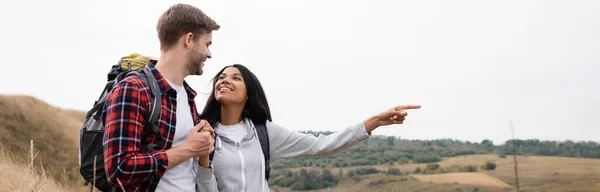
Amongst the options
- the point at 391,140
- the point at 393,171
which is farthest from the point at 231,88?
the point at 391,140

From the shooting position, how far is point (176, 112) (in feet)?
10.3

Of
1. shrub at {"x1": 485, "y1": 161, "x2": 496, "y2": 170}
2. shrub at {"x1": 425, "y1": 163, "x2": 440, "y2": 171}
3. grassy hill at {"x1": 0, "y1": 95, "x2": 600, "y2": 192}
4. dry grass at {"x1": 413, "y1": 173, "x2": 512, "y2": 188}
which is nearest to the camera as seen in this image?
grassy hill at {"x1": 0, "y1": 95, "x2": 600, "y2": 192}

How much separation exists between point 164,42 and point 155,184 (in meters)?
0.76

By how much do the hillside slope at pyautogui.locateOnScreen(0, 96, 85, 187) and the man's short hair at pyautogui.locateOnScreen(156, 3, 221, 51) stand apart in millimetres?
19737

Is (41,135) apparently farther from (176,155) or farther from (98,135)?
(176,155)

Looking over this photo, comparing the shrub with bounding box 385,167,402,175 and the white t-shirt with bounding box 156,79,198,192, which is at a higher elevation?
the white t-shirt with bounding box 156,79,198,192

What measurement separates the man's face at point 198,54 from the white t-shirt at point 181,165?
0.13 m

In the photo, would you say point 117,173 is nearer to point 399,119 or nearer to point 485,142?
point 399,119

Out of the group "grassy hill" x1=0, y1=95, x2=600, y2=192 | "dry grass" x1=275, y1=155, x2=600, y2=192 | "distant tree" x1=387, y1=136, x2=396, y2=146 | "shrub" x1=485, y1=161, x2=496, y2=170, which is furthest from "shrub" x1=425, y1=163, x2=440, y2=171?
"distant tree" x1=387, y1=136, x2=396, y2=146

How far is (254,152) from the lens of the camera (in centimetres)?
400

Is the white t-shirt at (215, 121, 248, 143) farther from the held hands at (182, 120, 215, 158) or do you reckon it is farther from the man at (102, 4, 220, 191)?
the held hands at (182, 120, 215, 158)

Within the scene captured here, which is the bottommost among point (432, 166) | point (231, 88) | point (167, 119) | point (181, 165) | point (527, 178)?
point (527, 178)

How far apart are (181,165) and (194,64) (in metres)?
0.55

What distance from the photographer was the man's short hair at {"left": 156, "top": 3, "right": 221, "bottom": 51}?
317cm
